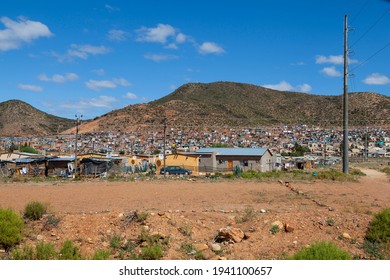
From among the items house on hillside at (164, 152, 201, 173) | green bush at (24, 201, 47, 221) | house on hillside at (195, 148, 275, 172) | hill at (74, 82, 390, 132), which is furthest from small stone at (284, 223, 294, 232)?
hill at (74, 82, 390, 132)

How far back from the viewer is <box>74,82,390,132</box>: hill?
3925 inches

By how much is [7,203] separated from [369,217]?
15.9m

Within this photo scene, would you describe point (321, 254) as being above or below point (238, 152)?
below

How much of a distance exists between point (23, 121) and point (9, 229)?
376 ft

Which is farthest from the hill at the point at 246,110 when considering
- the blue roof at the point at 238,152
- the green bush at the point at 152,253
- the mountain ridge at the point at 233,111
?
the green bush at the point at 152,253

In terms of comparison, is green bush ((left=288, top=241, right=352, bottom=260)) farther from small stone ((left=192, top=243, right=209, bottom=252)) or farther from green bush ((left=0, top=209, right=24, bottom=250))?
green bush ((left=0, top=209, right=24, bottom=250))

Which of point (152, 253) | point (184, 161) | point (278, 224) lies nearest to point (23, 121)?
point (184, 161)

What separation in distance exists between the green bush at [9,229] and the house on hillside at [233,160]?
4333 cm

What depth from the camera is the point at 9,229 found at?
41.9ft

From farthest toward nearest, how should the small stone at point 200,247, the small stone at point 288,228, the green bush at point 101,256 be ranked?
the small stone at point 288,228
the small stone at point 200,247
the green bush at point 101,256

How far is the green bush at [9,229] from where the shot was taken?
12.6 m

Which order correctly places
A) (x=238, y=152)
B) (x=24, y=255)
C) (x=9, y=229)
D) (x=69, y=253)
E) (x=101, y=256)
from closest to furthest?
(x=101, y=256) → (x=24, y=255) → (x=69, y=253) → (x=9, y=229) → (x=238, y=152)

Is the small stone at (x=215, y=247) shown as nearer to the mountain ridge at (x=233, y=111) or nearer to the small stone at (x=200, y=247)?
the small stone at (x=200, y=247)

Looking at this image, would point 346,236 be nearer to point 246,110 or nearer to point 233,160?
point 233,160
